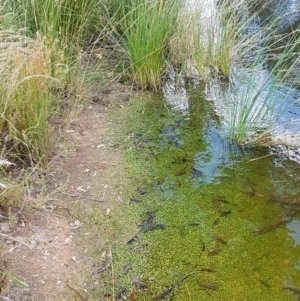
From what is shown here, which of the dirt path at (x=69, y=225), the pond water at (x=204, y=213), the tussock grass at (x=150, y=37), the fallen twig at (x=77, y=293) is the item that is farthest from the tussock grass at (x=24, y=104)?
the tussock grass at (x=150, y=37)

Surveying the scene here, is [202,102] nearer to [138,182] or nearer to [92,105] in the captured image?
[92,105]

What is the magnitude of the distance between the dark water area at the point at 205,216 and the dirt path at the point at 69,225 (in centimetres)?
15

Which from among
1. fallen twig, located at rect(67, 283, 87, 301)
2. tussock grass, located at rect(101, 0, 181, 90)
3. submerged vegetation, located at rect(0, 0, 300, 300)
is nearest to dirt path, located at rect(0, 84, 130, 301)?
fallen twig, located at rect(67, 283, 87, 301)

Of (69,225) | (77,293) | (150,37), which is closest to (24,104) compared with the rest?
(69,225)

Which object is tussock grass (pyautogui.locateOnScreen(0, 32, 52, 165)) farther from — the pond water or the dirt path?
the pond water

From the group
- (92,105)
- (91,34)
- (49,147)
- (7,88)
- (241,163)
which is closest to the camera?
(7,88)

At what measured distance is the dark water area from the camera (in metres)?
2.18

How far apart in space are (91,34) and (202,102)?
128 centimetres

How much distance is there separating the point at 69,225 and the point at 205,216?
0.72m

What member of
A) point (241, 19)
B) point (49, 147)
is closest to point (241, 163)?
point (49, 147)

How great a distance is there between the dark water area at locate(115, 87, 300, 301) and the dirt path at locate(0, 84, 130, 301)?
0.48 ft

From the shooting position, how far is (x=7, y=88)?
2600mm

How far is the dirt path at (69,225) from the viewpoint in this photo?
2.13 meters

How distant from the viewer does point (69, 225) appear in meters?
2.50
